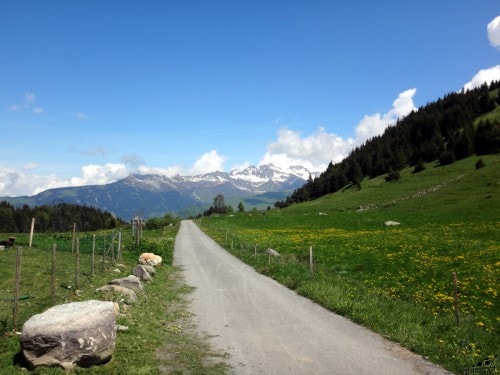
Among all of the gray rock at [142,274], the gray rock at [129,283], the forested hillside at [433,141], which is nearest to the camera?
the gray rock at [129,283]

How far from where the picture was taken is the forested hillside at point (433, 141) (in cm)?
11256

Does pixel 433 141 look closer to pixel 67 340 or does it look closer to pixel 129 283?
pixel 129 283

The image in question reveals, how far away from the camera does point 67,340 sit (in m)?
10.2

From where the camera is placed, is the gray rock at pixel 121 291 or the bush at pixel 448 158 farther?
the bush at pixel 448 158

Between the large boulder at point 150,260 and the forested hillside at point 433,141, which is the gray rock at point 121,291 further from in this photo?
the forested hillside at point 433,141

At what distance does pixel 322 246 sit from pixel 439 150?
105626mm

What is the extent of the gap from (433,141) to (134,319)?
142 meters

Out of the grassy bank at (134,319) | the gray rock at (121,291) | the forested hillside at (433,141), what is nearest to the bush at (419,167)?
the forested hillside at (433,141)

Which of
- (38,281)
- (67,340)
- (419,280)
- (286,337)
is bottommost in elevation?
(286,337)

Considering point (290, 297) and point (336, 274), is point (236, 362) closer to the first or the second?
point (290, 297)

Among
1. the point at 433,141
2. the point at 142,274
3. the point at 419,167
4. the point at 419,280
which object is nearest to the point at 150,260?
the point at 142,274

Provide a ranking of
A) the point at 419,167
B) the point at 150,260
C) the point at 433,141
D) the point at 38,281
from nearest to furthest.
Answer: the point at 38,281, the point at 150,260, the point at 419,167, the point at 433,141

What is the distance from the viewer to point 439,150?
129 meters

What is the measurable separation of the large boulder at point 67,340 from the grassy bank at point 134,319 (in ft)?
0.86
